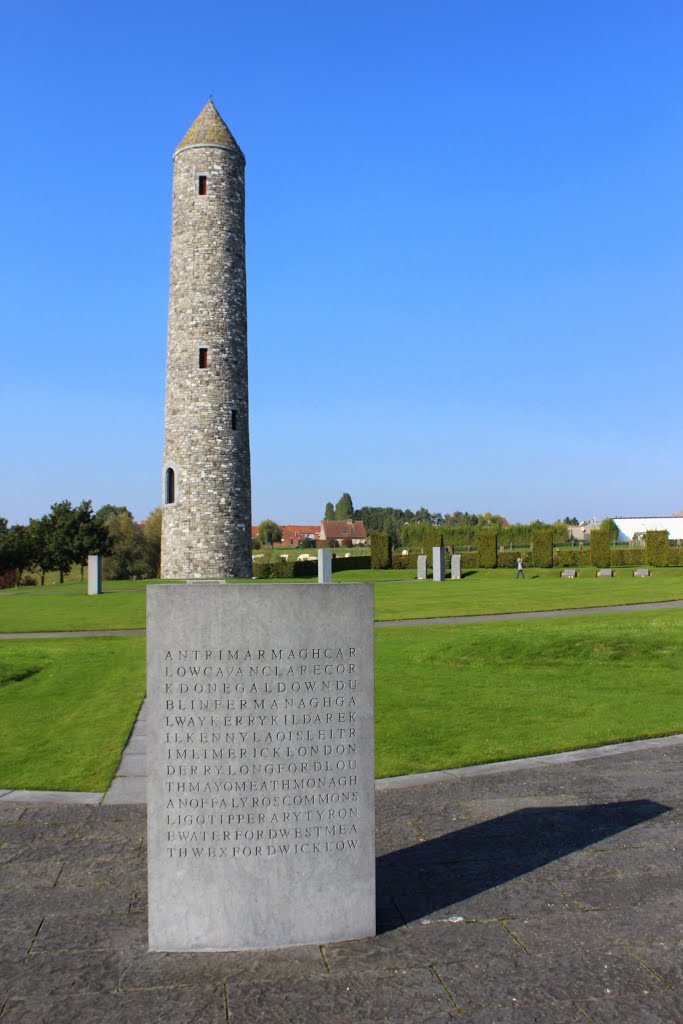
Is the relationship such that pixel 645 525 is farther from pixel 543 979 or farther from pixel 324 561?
pixel 543 979

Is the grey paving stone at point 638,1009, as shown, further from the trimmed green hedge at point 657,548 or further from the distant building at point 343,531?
the distant building at point 343,531

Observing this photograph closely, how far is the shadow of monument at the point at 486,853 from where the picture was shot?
460cm

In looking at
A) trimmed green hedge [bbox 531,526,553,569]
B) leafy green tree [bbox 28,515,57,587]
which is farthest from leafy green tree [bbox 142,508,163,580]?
trimmed green hedge [bbox 531,526,553,569]

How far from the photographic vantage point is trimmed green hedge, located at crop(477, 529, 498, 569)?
50.4 metres

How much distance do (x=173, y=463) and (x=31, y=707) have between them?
27.9 meters

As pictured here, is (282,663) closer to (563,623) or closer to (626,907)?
(626,907)

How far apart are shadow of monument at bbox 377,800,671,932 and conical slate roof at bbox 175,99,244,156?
3734cm

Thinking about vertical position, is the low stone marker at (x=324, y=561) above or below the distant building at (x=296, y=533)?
below

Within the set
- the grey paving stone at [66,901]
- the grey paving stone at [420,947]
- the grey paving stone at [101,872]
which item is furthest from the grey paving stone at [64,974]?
the grey paving stone at [420,947]

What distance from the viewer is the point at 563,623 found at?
19.4 metres

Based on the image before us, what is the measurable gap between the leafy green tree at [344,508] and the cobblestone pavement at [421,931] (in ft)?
553

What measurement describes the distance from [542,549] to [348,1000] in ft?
163

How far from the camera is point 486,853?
525cm

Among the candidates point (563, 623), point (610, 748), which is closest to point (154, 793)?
point (610, 748)
